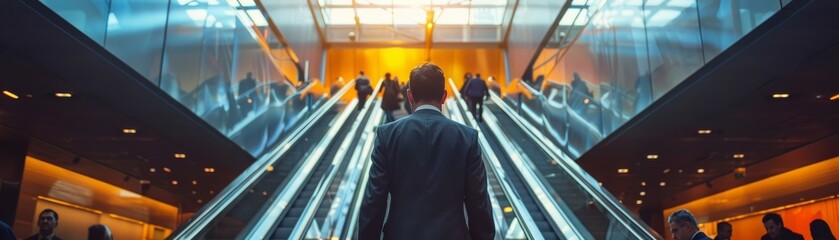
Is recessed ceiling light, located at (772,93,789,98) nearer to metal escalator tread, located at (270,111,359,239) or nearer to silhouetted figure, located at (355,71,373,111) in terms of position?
metal escalator tread, located at (270,111,359,239)

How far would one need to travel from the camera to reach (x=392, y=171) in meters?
2.65

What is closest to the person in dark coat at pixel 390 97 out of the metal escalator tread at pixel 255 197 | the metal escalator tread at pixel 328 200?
the metal escalator tread at pixel 255 197

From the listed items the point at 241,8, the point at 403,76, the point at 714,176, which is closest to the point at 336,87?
the point at 403,76

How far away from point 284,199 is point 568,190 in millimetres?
3392

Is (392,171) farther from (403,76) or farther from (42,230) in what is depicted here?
(403,76)

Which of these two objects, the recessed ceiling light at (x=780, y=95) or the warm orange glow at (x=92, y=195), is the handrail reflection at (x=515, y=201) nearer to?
the recessed ceiling light at (x=780, y=95)

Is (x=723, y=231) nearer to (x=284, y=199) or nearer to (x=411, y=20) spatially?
(x=284, y=199)

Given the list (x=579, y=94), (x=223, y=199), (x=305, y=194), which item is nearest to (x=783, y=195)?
(x=579, y=94)

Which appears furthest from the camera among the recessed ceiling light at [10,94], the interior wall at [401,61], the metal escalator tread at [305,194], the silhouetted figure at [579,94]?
the interior wall at [401,61]

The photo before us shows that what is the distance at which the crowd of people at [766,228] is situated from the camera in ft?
16.3

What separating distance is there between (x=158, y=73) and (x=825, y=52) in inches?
292

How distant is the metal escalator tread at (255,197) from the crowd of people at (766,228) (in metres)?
3.96

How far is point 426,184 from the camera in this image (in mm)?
2611

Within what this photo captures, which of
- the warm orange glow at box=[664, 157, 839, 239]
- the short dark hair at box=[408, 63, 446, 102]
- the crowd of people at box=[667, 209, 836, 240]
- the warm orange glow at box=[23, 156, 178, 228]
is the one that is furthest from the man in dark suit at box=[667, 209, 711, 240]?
the warm orange glow at box=[23, 156, 178, 228]
